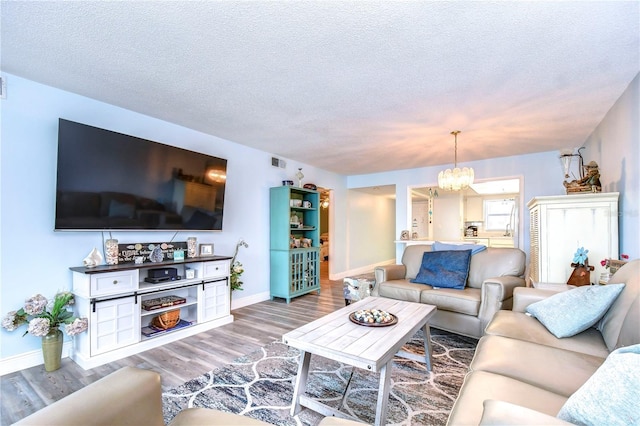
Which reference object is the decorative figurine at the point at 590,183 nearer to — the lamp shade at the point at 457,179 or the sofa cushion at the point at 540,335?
the lamp shade at the point at 457,179

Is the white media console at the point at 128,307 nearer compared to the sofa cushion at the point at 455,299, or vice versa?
the white media console at the point at 128,307

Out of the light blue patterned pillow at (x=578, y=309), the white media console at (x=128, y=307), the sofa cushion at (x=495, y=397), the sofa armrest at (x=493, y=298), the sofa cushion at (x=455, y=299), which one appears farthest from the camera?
the sofa cushion at (x=455, y=299)

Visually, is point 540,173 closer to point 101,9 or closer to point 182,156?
point 182,156

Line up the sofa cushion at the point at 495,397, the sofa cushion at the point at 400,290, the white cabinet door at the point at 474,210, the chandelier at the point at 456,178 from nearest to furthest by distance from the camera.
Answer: the sofa cushion at the point at 495,397 < the sofa cushion at the point at 400,290 < the chandelier at the point at 456,178 < the white cabinet door at the point at 474,210

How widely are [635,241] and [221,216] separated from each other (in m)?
4.26

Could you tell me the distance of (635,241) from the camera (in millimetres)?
2453

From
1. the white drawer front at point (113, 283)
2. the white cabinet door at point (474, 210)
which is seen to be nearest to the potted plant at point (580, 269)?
the white drawer front at point (113, 283)

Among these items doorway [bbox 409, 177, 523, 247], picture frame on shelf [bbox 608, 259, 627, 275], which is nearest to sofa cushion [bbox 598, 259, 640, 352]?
picture frame on shelf [bbox 608, 259, 627, 275]

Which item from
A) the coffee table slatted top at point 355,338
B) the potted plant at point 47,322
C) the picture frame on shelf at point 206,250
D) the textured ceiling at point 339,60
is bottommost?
the potted plant at point 47,322

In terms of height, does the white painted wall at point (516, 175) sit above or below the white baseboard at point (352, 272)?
above

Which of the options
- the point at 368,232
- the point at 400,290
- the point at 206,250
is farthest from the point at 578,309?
the point at 368,232

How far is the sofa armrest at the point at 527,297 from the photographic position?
2217 mm

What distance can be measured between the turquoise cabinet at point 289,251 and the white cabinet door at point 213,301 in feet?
3.65

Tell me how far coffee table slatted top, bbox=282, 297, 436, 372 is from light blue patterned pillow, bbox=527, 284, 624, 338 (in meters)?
0.80
